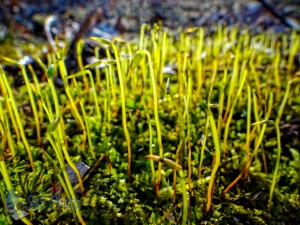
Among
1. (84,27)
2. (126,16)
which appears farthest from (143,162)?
(126,16)

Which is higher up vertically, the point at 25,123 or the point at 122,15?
the point at 122,15

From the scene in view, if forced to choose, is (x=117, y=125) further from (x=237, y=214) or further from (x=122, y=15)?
(x=122, y=15)

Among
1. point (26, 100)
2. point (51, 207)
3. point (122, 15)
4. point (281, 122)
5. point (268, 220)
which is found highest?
point (122, 15)

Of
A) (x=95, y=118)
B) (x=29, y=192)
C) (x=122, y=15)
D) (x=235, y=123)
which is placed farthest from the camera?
(x=122, y=15)

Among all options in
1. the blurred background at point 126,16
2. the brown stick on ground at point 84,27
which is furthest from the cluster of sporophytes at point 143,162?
the blurred background at point 126,16

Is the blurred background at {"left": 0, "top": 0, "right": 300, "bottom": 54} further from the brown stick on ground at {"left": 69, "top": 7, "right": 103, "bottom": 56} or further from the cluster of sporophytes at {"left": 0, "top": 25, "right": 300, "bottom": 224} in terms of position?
the cluster of sporophytes at {"left": 0, "top": 25, "right": 300, "bottom": 224}

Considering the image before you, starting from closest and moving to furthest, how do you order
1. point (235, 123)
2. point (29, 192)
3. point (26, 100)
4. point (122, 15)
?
point (29, 192)
point (235, 123)
point (26, 100)
point (122, 15)

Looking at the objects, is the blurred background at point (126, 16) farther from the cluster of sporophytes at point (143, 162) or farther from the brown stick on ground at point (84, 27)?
the cluster of sporophytes at point (143, 162)

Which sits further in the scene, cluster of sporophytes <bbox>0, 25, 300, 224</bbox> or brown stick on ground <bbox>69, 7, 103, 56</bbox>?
brown stick on ground <bbox>69, 7, 103, 56</bbox>

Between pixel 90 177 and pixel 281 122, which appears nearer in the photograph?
pixel 90 177

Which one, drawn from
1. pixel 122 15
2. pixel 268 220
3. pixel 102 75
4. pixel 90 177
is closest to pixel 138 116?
pixel 90 177

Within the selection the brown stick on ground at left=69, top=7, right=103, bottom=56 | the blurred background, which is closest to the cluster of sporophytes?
the brown stick on ground at left=69, top=7, right=103, bottom=56
